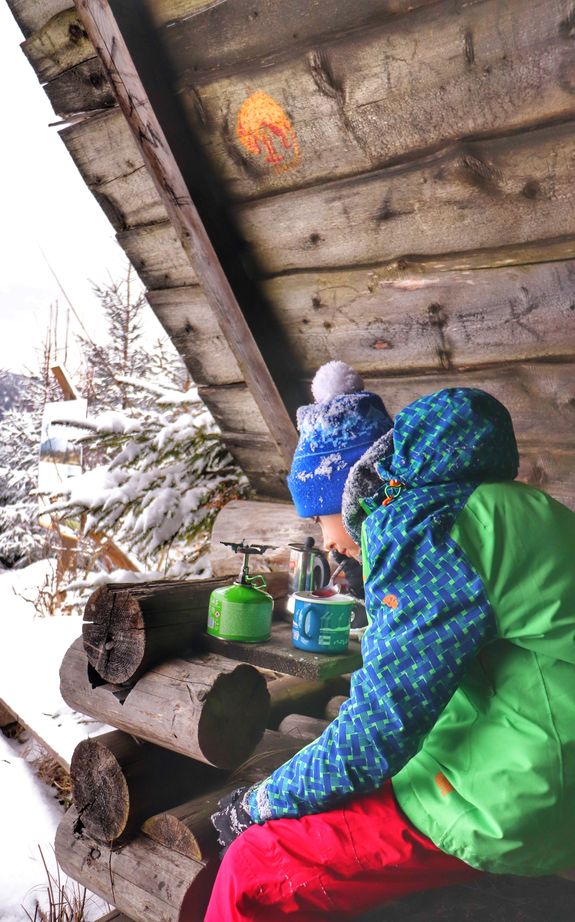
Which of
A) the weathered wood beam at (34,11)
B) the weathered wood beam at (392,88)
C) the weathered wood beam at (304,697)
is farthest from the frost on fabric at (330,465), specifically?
the weathered wood beam at (34,11)

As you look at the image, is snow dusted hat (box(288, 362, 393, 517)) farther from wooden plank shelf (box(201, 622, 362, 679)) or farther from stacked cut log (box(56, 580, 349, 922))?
stacked cut log (box(56, 580, 349, 922))

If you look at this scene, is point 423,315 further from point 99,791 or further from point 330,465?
point 99,791

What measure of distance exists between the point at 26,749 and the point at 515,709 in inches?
147

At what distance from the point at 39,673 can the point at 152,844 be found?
9.18 feet

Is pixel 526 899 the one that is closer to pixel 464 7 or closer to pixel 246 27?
pixel 464 7

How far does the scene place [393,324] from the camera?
9.07 feet

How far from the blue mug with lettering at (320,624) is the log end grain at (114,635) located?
508 mm

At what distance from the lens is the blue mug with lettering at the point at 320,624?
2154 millimetres

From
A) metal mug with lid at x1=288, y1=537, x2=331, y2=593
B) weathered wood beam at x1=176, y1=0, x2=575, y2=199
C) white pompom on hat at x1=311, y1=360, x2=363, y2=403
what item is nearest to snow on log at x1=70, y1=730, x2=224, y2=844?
metal mug with lid at x1=288, y1=537, x2=331, y2=593

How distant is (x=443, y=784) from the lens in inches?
60.4

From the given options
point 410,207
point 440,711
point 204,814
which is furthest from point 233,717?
point 410,207

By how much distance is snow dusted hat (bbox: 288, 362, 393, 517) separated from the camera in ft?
6.61

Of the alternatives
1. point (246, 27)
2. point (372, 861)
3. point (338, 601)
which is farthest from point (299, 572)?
point (246, 27)

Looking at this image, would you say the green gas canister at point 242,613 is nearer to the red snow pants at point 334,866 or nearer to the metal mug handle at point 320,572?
the metal mug handle at point 320,572
